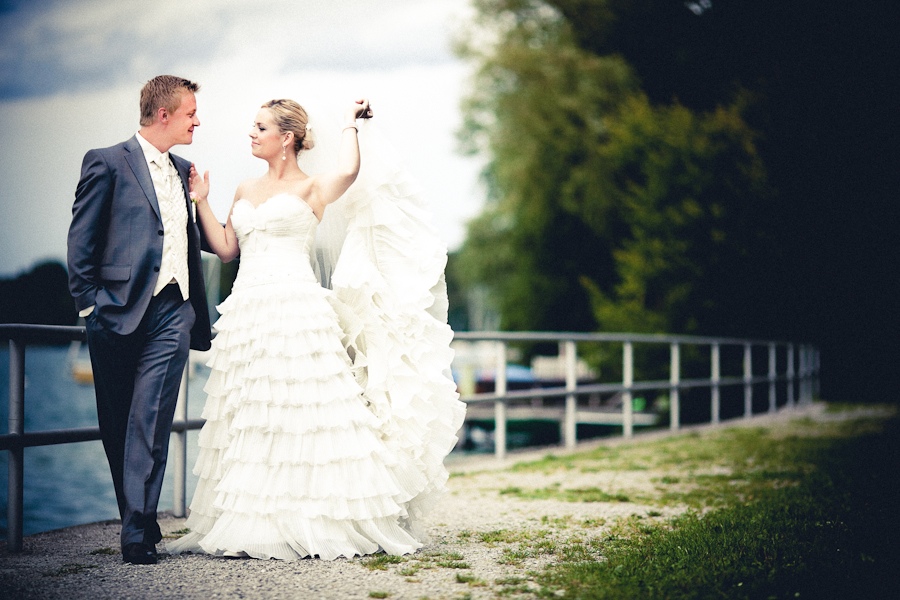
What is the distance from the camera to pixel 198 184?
4391 mm

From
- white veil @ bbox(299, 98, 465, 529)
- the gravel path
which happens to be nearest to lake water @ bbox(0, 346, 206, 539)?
the gravel path

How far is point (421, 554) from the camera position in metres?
4.22

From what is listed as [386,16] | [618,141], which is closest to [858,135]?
[618,141]

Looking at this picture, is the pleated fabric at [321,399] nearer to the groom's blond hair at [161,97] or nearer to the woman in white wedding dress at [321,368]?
the woman in white wedding dress at [321,368]

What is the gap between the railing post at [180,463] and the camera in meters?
5.43

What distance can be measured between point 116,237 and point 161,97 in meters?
0.65

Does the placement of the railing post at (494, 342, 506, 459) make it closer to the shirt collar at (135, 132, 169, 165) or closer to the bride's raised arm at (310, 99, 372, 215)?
the bride's raised arm at (310, 99, 372, 215)

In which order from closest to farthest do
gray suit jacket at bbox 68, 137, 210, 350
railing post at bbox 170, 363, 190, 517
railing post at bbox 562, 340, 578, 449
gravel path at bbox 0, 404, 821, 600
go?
1. gravel path at bbox 0, 404, 821, 600
2. gray suit jacket at bbox 68, 137, 210, 350
3. railing post at bbox 170, 363, 190, 517
4. railing post at bbox 562, 340, 578, 449

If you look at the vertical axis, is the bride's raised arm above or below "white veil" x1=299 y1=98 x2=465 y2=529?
above

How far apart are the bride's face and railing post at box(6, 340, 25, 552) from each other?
1.40 meters

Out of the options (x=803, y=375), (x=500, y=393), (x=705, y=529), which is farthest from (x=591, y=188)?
(x=705, y=529)

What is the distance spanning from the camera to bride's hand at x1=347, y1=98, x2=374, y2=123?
14.4 feet

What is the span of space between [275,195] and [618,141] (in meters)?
17.4

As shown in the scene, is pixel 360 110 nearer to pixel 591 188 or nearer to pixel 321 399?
pixel 321 399
